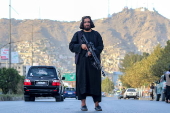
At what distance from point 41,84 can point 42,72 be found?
75 cm

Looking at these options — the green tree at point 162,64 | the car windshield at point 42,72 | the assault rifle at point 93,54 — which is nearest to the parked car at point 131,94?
the green tree at point 162,64

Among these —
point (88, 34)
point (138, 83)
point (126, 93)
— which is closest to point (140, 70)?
point (138, 83)

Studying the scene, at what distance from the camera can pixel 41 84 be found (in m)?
23.5

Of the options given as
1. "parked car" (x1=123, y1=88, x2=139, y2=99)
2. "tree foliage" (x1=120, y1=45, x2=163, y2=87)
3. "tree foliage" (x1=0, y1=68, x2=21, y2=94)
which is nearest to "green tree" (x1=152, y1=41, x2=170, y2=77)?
"parked car" (x1=123, y1=88, x2=139, y2=99)

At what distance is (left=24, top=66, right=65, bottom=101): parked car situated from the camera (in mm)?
23484

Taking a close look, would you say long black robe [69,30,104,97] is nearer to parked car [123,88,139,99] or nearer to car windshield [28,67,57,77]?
car windshield [28,67,57,77]

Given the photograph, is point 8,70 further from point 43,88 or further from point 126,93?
point 43,88

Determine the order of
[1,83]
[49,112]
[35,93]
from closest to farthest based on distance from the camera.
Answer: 1. [49,112]
2. [35,93]
3. [1,83]

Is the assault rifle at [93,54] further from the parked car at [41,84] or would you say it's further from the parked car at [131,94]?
the parked car at [131,94]

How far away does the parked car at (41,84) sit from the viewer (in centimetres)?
2348

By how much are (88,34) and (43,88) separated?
1160 cm

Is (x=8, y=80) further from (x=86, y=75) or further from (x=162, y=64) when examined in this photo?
(x=86, y=75)

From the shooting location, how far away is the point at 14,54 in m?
115

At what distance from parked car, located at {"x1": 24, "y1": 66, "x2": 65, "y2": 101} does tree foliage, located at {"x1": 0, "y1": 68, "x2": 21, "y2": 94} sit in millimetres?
23422
